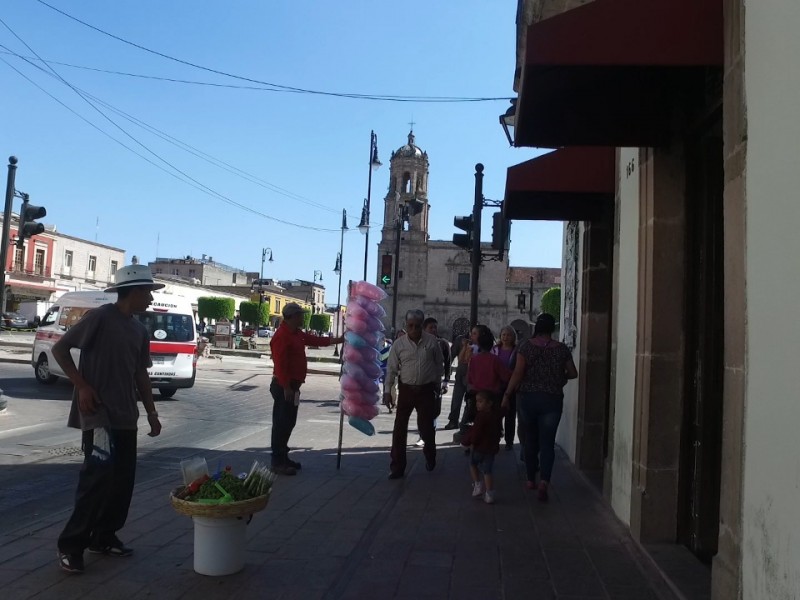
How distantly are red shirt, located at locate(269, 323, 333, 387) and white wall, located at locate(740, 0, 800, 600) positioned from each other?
201 inches

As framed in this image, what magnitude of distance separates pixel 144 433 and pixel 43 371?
23.3 ft

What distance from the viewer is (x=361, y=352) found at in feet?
27.1

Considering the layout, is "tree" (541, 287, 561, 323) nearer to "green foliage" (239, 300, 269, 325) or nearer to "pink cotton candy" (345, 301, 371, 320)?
"pink cotton candy" (345, 301, 371, 320)

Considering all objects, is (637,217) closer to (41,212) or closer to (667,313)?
(667,313)

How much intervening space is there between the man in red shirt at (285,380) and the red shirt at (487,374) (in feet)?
6.05

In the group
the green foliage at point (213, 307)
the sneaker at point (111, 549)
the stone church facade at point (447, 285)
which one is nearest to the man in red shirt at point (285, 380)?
the sneaker at point (111, 549)

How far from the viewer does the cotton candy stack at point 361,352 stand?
322 inches

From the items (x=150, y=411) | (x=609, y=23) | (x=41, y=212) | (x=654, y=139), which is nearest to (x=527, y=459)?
(x=654, y=139)

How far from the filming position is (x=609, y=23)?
13.3 ft

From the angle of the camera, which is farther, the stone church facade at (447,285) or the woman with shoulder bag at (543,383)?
the stone church facade at (447,285)

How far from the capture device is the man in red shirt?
7.72 meters

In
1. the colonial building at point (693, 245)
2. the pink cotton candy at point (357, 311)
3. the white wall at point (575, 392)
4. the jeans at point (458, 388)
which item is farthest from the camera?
the jeans at point (458, 388)

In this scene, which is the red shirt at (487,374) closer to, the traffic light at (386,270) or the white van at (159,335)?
the white van at (159,335)

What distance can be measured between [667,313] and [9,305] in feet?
198
